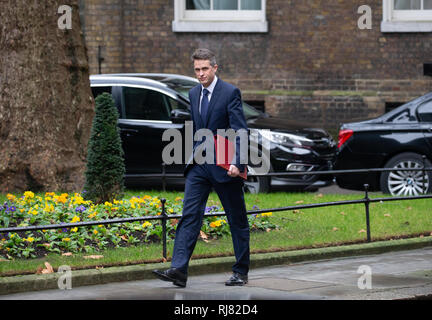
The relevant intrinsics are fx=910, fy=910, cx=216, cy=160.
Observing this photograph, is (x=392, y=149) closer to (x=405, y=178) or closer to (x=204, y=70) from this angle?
(x=405, y=178)

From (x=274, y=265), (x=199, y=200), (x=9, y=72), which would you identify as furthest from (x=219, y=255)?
(x=9, y=72)

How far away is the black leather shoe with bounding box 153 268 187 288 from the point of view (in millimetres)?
7680

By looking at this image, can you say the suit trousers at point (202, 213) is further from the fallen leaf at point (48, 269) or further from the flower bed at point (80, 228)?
the flower bed at point (80, 228)

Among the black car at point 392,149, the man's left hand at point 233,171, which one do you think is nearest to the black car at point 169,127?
the black car at point 392,149

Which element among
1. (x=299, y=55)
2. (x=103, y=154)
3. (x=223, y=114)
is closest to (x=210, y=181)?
(x=223, y=114)

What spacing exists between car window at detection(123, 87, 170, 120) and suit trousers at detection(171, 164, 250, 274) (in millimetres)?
6033

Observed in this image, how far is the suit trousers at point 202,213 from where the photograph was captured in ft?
25.6

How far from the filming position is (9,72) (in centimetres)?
1180

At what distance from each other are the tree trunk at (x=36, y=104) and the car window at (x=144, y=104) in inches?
76.7

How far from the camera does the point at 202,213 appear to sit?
26.0 ft

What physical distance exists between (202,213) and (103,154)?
274 centimetres
